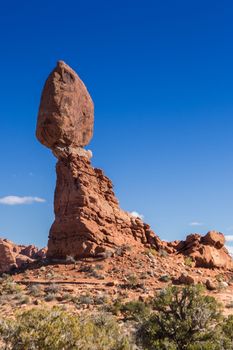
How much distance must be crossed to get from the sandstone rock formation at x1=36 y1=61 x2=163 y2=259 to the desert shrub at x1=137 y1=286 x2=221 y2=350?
15.6 metres

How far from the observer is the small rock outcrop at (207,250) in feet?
119

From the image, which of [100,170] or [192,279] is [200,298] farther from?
[100,170]

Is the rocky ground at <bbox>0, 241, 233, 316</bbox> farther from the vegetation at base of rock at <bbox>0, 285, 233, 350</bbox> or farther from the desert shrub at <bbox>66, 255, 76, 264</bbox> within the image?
the vegetation at base of rock at <bbox>0, 285, 233, 350</bbox>

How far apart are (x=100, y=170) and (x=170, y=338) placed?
2267cm

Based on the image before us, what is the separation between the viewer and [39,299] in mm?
22812

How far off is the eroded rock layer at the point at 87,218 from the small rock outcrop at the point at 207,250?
3.38m

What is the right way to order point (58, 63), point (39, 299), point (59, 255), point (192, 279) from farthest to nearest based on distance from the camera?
point (58, 63) < point (59, 255) < point (192, 279) < point (39, 299)

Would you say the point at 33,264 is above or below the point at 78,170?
below

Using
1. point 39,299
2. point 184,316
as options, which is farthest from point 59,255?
point 184,316

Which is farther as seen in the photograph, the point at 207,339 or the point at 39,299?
the point at 39,299

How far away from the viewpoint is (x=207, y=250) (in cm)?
3728

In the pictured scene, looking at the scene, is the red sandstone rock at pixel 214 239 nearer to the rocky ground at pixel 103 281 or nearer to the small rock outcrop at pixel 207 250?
the small rock outcrop at pixel 207 250

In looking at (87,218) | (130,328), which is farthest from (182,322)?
(87,218)

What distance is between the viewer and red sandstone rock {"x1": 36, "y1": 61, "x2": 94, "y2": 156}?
35406 mm
